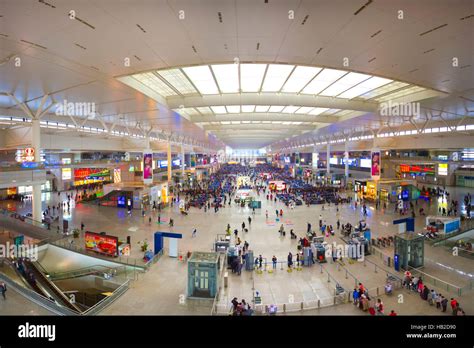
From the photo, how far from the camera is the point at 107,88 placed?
10.6 meters

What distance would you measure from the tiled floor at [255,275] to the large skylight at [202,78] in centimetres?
876

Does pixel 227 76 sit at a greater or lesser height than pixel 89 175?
greater

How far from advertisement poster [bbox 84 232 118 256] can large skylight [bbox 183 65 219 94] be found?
8.67 metres

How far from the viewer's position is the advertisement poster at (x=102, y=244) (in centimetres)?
1249

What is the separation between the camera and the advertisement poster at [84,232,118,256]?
1249cm

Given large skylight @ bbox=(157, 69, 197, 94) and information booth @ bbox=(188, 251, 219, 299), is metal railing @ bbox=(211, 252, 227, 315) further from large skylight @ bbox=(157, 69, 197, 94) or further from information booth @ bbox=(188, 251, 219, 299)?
large skylight @ bbox=(157, 69, 197, 94)

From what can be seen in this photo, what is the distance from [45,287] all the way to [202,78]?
41.6 feet

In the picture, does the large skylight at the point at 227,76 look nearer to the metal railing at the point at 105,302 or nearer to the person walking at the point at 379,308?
the metal railing at the point at 105,302

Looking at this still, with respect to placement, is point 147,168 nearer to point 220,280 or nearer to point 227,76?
point 227,76

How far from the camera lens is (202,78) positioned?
40.7 feet

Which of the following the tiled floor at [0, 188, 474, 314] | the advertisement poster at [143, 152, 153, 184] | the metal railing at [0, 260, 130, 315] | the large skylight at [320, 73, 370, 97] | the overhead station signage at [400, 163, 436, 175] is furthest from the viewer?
the overhead station signage at [400, 163, 436, 175]

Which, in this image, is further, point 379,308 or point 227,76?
point 227,76

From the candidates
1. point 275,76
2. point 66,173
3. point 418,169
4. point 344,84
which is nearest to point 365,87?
point 344,84

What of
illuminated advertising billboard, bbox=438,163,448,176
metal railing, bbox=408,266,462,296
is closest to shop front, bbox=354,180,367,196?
illuminated advertising billboard, bbox=438,163,448,176
